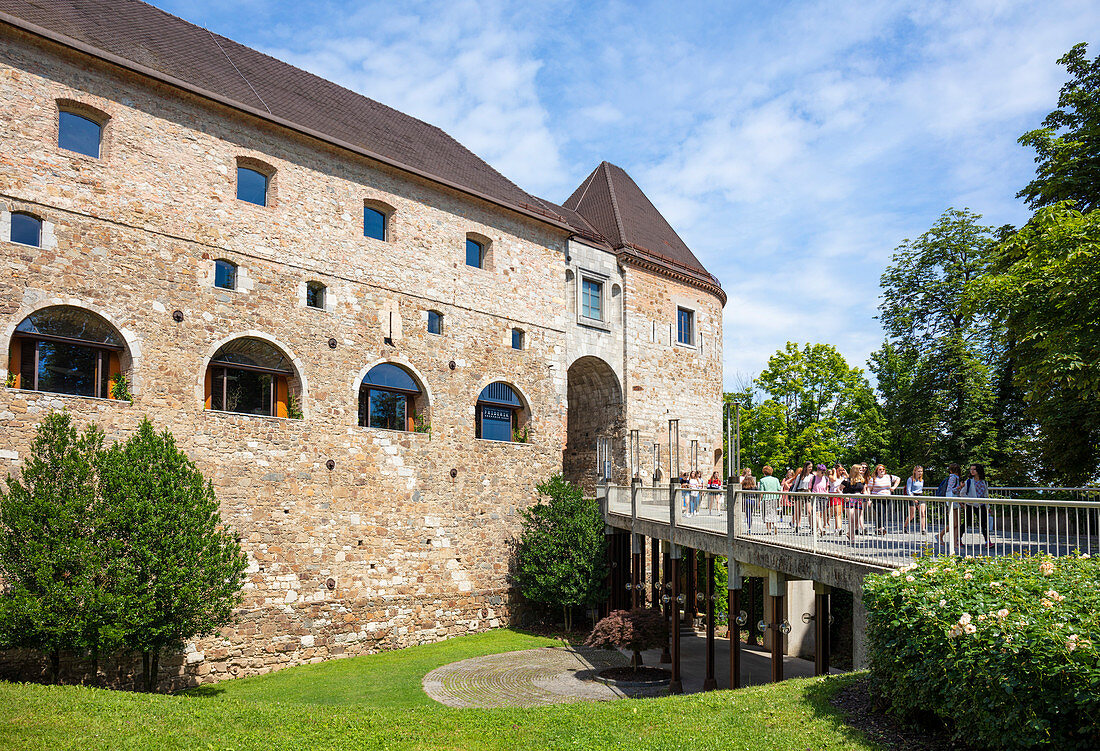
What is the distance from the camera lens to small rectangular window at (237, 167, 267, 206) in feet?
63.8

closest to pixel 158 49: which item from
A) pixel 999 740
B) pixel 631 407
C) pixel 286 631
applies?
pixel 286 631

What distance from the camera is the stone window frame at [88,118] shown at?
16.4 metres

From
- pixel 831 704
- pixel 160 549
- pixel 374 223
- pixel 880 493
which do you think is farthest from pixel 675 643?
pixel 374 223

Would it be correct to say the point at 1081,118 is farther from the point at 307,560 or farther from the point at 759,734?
the point at 307,560

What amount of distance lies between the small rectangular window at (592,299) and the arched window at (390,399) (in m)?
7.75

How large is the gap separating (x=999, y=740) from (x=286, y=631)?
16634 mm

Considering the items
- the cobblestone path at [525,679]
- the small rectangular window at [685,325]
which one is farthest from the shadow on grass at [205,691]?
the small rectangular window at [685,325]

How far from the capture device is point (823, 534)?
11.8 m

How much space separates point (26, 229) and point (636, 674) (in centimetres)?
1696

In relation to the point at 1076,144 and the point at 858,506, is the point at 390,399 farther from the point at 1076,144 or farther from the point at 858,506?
the point at 1076,144

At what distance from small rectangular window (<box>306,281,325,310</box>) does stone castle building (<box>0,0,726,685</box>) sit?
0.06 m

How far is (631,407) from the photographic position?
27859mm

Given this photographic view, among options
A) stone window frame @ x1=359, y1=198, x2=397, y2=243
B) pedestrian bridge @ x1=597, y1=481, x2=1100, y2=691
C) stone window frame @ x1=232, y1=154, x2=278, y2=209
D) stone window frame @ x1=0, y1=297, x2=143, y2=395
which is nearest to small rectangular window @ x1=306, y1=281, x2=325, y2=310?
stone window frame @ x1=232, y1=154, x2=278, y2=209

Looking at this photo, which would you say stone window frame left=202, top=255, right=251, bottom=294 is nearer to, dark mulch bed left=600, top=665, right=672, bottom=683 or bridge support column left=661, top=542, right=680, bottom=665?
bridge support column left=661, top=542, right=680, bottom=665
